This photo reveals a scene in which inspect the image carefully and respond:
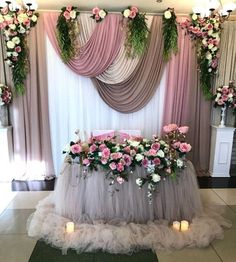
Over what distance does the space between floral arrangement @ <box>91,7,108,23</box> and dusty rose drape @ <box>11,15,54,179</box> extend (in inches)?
32.0

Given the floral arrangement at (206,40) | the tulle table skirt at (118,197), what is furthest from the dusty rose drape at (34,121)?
the floral arrangement at (206,40)

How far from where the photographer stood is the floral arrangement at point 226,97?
408 centimetres

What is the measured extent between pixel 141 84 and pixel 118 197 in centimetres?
210

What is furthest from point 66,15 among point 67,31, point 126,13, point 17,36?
point 126,13

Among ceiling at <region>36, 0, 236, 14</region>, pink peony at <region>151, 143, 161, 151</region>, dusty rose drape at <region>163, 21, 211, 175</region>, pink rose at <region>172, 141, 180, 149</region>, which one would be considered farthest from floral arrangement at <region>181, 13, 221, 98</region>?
pink peony at <region>151, 143, 161, 151</region>

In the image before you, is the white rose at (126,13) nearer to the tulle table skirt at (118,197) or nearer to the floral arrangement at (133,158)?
the floral arrangement at (133,158)

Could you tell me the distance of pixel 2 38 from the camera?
3951 millimetres

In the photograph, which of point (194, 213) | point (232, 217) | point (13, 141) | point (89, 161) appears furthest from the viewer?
point (13, 141)

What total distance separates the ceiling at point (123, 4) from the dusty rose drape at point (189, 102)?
415 mm

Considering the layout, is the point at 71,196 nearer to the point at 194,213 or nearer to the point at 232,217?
the point at 194,213

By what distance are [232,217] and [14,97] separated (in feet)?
11.5

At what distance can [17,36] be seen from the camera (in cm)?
379

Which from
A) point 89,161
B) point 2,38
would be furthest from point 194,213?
point 2,38

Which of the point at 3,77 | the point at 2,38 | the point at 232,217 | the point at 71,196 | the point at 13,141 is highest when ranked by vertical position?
the point at 2,38
